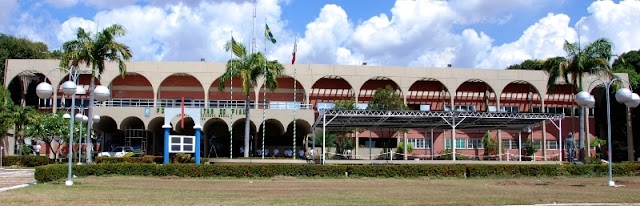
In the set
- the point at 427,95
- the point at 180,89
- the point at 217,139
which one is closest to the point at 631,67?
the point at 427,95

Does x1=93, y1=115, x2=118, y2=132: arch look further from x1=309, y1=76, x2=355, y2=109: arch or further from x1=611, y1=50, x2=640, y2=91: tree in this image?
x1=611, y1=50, x2=640, y2=91: tree

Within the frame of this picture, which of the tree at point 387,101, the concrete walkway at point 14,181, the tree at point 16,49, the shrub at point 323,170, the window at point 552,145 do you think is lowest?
the concrete walkway at point 14,181

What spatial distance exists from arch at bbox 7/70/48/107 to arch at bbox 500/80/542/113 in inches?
1669

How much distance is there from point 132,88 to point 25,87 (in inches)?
357

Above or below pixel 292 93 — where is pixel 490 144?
below

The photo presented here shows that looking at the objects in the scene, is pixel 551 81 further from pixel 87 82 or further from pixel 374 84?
pixel 87 82

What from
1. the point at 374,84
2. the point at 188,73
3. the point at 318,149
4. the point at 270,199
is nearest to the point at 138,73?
the point at 188,73

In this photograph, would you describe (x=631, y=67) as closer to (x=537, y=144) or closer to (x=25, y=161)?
(x=537, y=144)

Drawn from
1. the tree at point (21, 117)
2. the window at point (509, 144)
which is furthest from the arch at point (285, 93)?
the tree at point (21, 117)

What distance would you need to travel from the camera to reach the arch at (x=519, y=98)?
62.7 meters

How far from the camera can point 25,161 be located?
3956 centimetres

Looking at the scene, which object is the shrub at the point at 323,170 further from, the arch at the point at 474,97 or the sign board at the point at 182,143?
the arch at the point at 474,97

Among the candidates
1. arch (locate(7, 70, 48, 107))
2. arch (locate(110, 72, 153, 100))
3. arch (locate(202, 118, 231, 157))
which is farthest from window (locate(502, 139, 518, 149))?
arch (locate(7, 70, 48, 107))

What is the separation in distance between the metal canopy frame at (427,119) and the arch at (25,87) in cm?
2913
